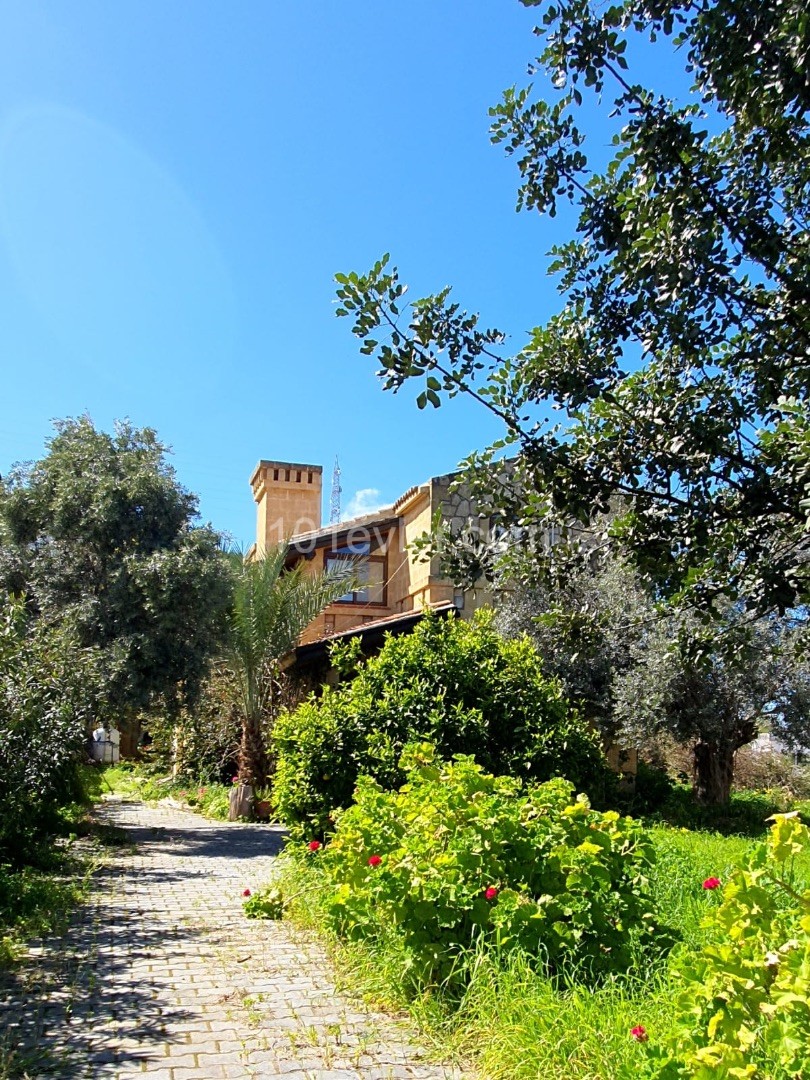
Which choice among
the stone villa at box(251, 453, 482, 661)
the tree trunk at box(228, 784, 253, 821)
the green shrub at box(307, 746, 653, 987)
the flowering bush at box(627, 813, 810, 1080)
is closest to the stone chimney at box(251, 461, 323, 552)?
the stone villa at box(251, 453, 482, 661)

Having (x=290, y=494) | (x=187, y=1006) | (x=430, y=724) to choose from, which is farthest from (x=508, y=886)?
(x=290, y=494)

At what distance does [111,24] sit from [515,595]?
41.2 ft

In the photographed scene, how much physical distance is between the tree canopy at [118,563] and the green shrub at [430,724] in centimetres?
537

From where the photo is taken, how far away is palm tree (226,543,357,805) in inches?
663

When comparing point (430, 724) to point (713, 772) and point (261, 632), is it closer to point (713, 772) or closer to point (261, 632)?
point (261, 632)

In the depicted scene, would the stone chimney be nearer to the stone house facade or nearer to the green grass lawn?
the stone house facade

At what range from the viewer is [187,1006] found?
4980 mm

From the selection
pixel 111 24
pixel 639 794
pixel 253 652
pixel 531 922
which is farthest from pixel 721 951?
pixel 639 794

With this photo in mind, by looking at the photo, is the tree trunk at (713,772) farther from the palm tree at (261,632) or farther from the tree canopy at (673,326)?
the tree canopy at (673,326)

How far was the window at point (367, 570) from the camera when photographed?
22.8m

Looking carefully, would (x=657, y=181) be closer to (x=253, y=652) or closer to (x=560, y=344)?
(x=560, y=344)

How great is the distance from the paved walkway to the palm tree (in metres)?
8.54

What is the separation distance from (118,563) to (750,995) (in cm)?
1285

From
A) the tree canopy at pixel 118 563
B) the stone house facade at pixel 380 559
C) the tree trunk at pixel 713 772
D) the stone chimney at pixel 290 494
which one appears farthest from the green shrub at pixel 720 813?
the stone chimney at pixel 290 494
